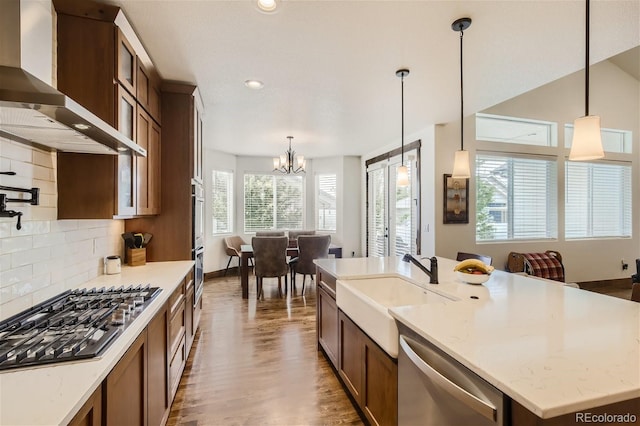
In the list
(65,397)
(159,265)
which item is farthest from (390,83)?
(65,397)

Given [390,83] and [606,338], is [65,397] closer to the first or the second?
[606,338]

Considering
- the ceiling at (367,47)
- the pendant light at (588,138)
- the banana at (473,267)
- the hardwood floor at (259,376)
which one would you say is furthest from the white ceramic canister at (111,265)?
the pendant light at (588,138)

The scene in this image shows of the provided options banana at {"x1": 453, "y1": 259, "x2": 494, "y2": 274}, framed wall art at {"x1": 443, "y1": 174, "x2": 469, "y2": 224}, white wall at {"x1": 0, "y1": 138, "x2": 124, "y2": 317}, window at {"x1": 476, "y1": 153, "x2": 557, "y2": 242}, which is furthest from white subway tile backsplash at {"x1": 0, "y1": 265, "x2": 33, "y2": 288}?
window at {"x1": 476, "y1": 153, "x2": 557, "y2": 242}

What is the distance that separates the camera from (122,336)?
1.16m

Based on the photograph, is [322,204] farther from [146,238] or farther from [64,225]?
[64,225]

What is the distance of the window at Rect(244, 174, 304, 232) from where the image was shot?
6.84 metres

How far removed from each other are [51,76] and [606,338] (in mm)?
2808

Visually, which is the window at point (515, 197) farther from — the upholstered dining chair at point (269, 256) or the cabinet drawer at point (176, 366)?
the cabinet drawer at point (176, 366)

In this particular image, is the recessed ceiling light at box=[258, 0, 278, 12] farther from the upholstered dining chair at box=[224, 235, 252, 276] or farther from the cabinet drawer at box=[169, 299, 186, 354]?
the upholstered dining chair at box=[224, 235, 252, 276]

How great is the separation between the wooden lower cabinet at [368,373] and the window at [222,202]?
191 inches

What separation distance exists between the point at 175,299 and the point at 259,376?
3.25 feet

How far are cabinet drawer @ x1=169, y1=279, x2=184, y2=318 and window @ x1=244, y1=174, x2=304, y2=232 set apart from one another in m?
4.55

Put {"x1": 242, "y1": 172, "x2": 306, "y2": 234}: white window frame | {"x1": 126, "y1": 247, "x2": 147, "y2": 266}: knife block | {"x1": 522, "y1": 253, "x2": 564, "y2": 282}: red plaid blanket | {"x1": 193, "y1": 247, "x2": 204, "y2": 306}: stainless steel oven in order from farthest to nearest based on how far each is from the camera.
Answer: {"x1": 242, "y1": 172, "x2": 306, "y2": 234}: white window frame → {"x1": 522, "y1": 253, "x2": 564, "y2": 282}: red plaid blanket → {"x1": 193, "y1": 247, "x2": 204, "y2": 306}: stainless steel oven → {"x1": 126, "y1": 247, "x2": 147, "y2": 266}: knife block

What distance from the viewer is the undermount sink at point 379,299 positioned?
1.42 meters
